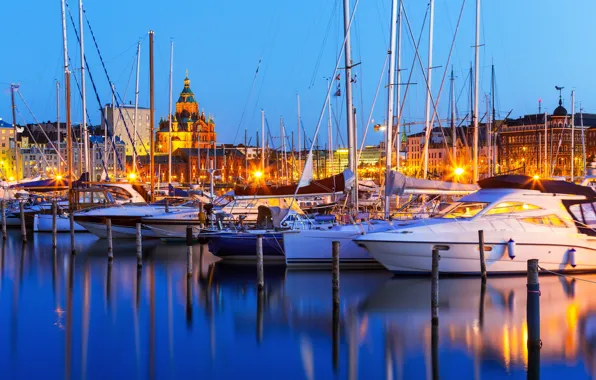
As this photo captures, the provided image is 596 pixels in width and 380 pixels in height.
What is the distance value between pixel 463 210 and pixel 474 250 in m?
1.51

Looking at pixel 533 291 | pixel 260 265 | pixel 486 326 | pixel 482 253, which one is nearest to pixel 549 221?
pixel 482 253

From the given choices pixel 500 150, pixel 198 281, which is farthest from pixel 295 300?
pixel 500 150

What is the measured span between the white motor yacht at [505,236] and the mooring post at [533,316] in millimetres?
8057

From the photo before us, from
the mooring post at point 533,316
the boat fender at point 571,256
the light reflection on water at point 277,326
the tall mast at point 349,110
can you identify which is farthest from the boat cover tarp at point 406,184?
the mooring post at point 533,316

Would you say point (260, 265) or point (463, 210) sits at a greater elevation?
point (463, 210)

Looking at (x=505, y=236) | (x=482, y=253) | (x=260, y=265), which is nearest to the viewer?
(x=260, y=265)

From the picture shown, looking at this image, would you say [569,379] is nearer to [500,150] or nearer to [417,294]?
[417,294]

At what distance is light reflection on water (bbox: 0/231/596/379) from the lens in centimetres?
1823

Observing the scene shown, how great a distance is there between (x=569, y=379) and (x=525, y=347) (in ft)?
7.24

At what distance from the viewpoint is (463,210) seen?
27.8 metres

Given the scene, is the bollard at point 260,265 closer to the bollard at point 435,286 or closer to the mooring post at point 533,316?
the bollard at point 435,286

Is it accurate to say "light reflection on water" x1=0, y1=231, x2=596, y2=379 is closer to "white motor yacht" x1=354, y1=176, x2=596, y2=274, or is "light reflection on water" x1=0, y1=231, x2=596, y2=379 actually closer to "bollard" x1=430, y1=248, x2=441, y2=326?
"bollard" x1=430, y1=248, x2=441, y2=326

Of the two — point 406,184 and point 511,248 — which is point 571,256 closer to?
point 511,248

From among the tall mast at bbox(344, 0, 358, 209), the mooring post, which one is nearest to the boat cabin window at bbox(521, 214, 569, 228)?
the tall mast at bbox(344, 0, 358, 209)
